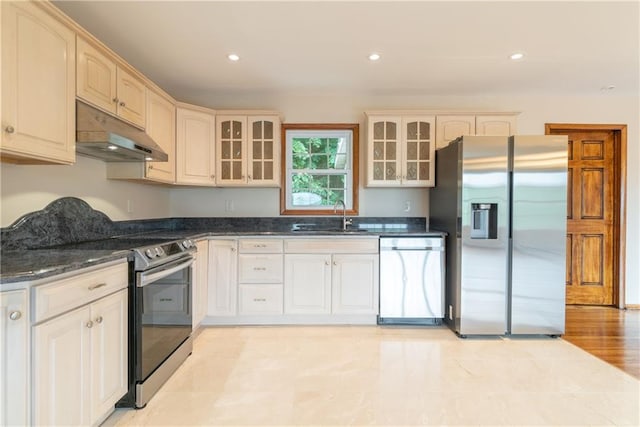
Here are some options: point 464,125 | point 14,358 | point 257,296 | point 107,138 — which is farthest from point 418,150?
point 14,358

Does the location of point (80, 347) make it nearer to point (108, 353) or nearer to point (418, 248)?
point (108, 353)

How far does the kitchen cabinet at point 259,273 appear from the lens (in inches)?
123

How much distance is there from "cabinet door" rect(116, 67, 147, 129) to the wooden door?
4.40 m

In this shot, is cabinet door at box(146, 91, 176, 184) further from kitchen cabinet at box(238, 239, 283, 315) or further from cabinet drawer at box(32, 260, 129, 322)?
cabinet drawer at box(32, 260, 129, 322)

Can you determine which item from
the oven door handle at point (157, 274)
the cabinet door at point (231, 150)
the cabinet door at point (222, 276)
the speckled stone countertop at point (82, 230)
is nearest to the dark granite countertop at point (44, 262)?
the speckled stone countertop at point (82, 230)

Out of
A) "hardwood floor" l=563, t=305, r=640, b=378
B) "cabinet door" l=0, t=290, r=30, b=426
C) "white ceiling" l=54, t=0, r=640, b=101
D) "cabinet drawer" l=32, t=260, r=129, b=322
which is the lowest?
"hardwood floor" l=563, t=305, r=640, b=378

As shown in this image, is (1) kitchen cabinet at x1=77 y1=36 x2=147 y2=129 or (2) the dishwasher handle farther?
(2) the dishwasher handle

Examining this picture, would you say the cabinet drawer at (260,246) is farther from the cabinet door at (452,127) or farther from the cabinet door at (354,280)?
the cabinet door at (452,127)

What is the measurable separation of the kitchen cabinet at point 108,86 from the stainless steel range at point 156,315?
97 centimetres

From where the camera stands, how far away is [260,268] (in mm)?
3137

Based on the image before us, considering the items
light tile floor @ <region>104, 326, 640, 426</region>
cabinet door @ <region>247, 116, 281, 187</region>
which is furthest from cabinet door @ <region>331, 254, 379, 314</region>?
cabinet door @ <region>247, 116, 281, 187</region>

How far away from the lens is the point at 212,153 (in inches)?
135

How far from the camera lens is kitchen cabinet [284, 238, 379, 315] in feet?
10.3

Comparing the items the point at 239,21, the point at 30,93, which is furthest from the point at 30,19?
the point at 239,21
